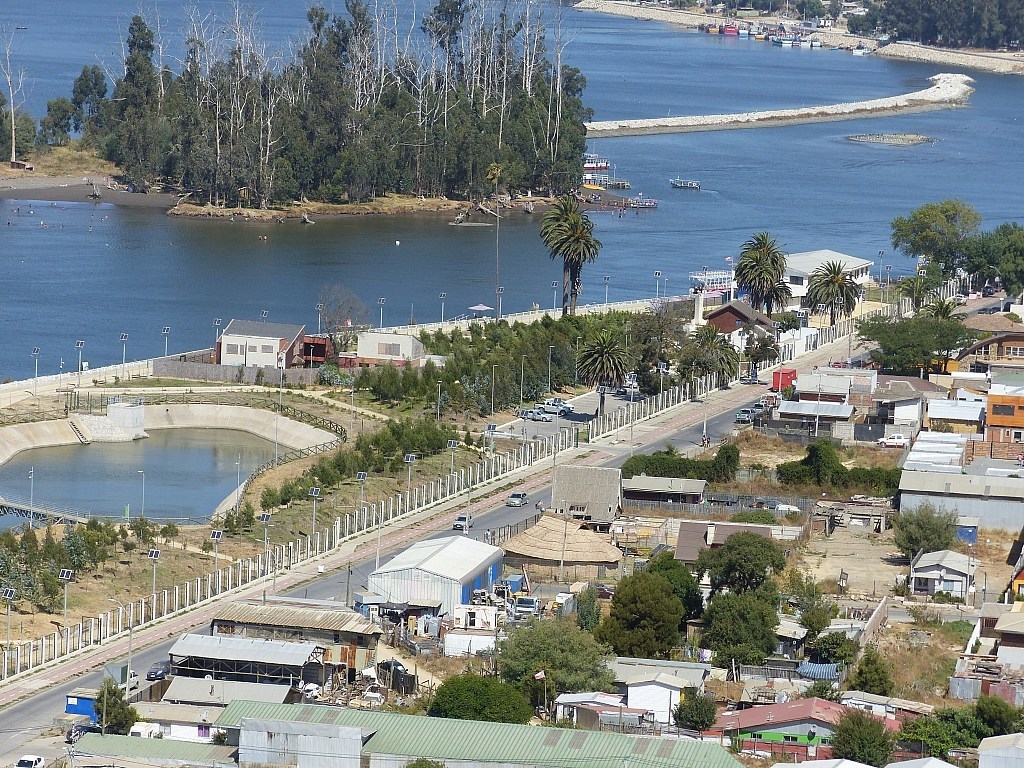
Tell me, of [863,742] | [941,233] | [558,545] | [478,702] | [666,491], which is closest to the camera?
[863,742]

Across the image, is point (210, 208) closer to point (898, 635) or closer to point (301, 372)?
point (301, 372)

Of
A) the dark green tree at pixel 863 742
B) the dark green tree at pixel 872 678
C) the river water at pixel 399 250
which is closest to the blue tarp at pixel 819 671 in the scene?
the dark green tree at pixel 872 678

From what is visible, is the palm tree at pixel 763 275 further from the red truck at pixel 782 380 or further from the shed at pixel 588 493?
the shed at pixel 588 493

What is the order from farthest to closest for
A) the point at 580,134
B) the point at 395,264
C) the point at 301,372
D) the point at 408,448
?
the point at 580,134, the point at 395,264, the point at 301,372, the point at 408,448

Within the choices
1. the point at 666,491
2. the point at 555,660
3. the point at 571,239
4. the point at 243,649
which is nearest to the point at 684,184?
the point at 571,239

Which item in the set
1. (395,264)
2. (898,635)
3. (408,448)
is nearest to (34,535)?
(408,448)

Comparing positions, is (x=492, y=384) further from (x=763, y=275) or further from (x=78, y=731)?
(x=78, y=731)
